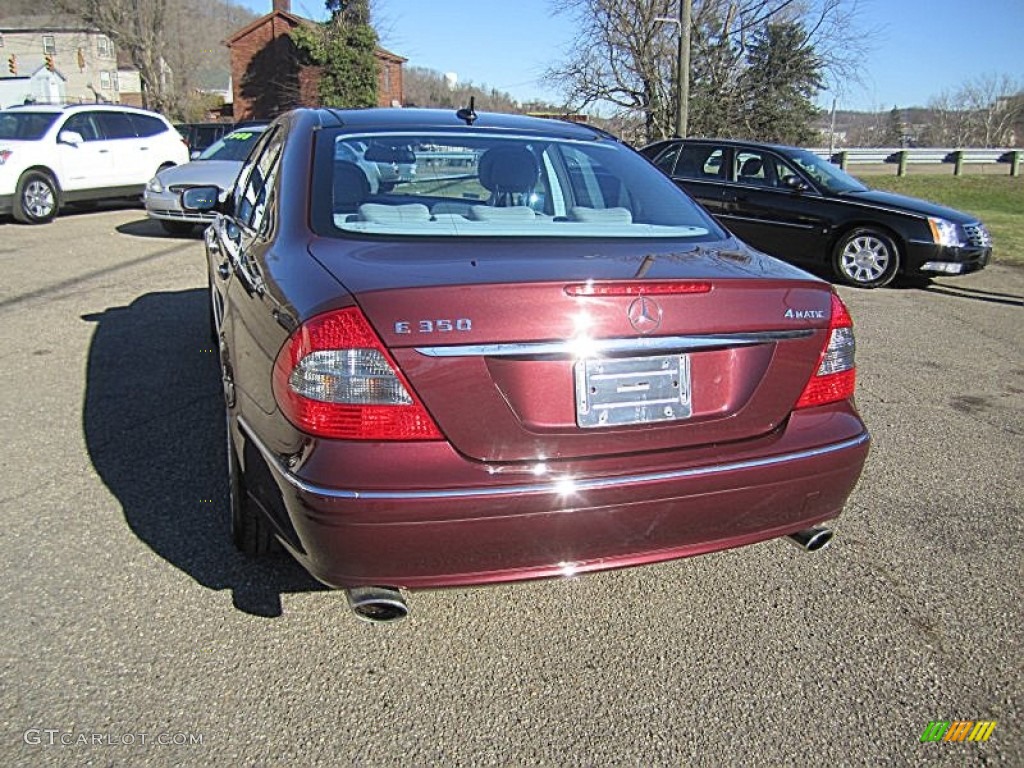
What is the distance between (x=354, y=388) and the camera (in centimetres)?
203

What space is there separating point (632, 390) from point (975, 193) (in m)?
24.2

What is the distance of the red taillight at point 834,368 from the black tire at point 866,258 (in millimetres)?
7315

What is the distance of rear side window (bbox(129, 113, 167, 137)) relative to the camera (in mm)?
14516

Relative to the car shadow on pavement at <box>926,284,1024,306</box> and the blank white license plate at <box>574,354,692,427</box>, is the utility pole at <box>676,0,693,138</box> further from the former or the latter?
the blank white license plate at <box>574,354,692,427</box>

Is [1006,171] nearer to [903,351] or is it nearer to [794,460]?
[903,351]

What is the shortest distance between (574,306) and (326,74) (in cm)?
4259

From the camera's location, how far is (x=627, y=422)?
85.8 inches

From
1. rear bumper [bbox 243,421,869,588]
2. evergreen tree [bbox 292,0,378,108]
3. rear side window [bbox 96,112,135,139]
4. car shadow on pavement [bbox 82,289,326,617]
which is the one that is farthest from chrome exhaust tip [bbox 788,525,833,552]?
evergreen tree [bbox 292,0,378,108]

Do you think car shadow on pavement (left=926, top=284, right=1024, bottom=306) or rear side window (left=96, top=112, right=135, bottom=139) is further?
rear side window (left=96, top=112, right=135, bottom=139)

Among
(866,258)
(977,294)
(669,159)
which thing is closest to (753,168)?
(669,159)

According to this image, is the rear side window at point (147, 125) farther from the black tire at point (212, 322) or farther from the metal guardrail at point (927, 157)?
the metal guardrail at point (927, 157)

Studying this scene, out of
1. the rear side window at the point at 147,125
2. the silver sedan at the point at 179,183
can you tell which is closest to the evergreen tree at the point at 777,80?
the rear side window at the point at 147,125

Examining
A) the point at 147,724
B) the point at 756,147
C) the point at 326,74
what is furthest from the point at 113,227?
the point at 326,74

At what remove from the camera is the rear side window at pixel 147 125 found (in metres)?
14.5
